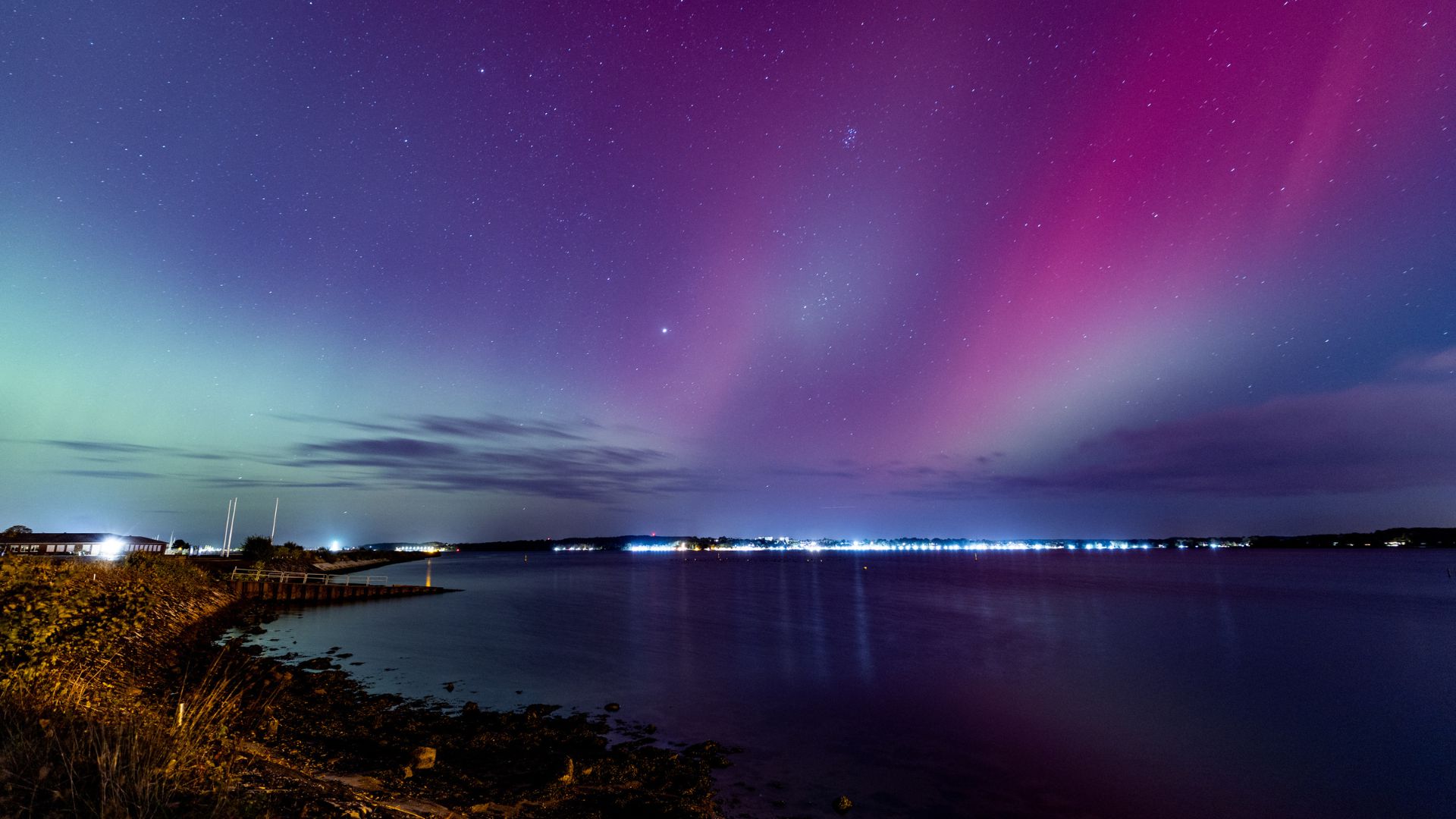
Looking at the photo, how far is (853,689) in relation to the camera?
25859 millimetres

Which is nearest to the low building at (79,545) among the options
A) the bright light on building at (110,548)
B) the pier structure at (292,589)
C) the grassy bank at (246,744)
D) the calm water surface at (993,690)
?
the bright light on building at (110,548)

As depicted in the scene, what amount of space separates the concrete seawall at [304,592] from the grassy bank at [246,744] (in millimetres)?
25581

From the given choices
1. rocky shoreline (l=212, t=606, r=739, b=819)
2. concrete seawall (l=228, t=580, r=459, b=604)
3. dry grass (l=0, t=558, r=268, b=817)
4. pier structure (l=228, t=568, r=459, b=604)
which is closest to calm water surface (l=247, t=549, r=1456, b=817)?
rocky shoreline (l=212, t=606, r=739, b=819)

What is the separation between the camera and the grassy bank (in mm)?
7258

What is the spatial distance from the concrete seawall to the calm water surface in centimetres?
368

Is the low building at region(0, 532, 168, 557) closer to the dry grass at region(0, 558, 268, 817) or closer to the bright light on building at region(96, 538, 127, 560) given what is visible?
the bright light on building at region(96, 538, 127, 560)

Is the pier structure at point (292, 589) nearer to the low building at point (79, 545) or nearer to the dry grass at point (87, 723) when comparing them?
the low building at point (79, 545)

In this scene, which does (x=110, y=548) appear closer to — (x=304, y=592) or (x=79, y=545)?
(x=79, y=545)

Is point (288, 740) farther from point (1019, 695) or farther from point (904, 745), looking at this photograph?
point (1019, 695)

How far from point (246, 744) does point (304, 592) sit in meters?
45.8

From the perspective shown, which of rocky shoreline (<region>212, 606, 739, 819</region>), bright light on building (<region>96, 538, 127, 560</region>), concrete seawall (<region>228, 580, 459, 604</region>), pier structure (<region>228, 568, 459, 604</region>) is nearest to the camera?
rocky shoreline (<region>212, 606, 739, 819</region>)

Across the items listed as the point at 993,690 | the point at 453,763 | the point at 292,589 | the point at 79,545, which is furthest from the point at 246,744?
the point at 79,545

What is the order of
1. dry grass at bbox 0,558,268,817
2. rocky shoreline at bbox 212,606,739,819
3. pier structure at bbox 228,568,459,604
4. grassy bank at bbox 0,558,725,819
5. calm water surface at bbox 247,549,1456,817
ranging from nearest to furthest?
dry grass at bbox 0,558,268,817, grassy bank at bbox 0,558,725,819, rocky shoreline at bbox 212,606,739,819, calm water surface at bbox 247,549,1456,817, pier structure at bbox 228,568,459,604

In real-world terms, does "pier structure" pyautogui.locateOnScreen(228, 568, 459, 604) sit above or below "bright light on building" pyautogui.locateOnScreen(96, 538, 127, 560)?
below
